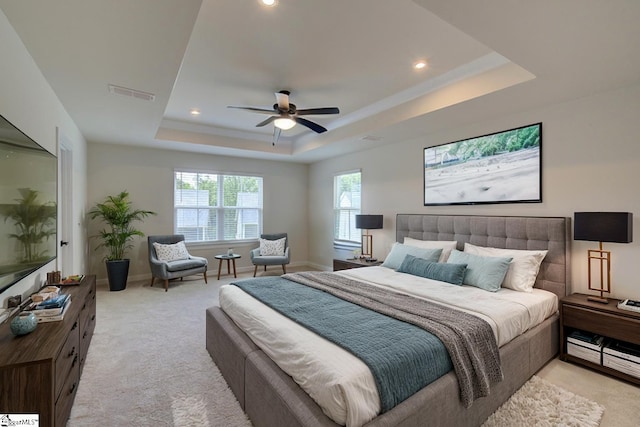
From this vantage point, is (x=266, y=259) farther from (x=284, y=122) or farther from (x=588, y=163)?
(x=588, y=163)

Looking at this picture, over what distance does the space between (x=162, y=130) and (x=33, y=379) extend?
450cm

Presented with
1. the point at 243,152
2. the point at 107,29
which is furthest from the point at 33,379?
the point at 243,152

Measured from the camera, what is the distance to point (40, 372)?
150 cm

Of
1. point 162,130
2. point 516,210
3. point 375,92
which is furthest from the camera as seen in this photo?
point 162,130

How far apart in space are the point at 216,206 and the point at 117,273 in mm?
2220

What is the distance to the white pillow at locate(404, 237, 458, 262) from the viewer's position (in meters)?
3.88

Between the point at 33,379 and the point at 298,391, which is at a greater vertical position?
the point at 33,379

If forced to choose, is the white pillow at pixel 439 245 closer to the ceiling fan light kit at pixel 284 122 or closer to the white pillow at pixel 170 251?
the ceiling fan light kit at pixel 284 122

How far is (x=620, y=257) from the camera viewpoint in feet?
9.53

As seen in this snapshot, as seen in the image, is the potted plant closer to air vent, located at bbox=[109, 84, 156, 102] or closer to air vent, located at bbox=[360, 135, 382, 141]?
air vent, located at bbox=[109, 84, 156, 102]

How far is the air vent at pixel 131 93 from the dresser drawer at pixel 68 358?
7.16 ft

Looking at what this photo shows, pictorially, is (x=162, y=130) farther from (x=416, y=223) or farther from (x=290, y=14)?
(x=416, y=223)

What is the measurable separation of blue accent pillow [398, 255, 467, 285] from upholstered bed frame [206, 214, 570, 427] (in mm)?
713

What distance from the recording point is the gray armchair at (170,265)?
5066mm
